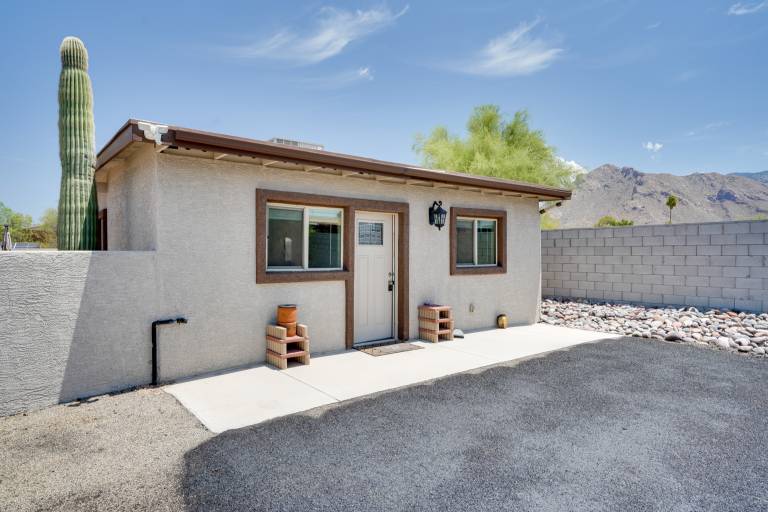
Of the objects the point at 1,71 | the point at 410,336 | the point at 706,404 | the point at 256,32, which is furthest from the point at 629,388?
the point at 1,71

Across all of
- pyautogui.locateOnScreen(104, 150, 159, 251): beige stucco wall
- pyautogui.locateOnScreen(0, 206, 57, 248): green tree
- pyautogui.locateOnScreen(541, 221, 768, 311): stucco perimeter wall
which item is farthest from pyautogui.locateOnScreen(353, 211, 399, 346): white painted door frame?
pyautogui.locateOnScreen(0, 206, 57, 248): green tree

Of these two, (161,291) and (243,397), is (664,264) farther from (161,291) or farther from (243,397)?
(161,291)

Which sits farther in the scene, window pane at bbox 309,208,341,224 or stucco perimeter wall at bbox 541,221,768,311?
stucco perimeter wall at bbox 541,221,768,311

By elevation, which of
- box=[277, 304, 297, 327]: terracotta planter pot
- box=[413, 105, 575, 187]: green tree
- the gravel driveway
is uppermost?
box=[413, 105, 575, 187]: green tree

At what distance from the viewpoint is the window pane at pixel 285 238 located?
5.92m

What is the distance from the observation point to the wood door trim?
18.4 ft

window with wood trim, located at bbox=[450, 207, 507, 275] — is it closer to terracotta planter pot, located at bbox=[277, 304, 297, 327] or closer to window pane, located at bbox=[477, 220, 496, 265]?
window pane, located at bbox=[477, 220, 496, 265]

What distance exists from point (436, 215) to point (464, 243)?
1.23 meters

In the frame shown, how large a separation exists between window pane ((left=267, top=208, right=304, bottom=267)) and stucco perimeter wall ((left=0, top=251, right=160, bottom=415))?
63.5 inches

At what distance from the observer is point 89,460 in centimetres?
309

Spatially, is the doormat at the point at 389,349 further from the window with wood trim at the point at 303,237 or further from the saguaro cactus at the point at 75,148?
the saguaro cactus at the point at 75,148

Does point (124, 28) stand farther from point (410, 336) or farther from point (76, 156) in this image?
point (410, 336)

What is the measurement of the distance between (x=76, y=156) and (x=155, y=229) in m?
1.97

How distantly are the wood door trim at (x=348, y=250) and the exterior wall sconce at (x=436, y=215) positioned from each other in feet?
1.72
